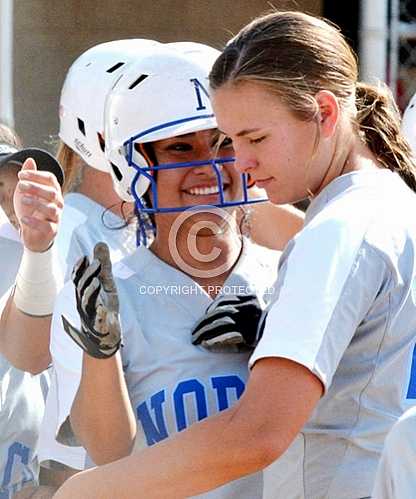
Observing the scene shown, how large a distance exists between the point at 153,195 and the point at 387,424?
2.86 feet

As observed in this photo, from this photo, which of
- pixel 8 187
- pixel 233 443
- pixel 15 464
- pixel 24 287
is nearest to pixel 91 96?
pixel 8 187

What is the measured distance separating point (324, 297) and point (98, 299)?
0.43 meters

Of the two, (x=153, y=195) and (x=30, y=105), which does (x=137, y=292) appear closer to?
(x=153, y=195)

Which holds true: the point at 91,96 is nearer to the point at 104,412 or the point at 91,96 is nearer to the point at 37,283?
the point at 37,283

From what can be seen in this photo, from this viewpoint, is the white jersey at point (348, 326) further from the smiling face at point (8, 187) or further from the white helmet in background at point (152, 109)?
the smiling face at point (8, 187)

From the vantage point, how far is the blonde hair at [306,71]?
2.11 metres

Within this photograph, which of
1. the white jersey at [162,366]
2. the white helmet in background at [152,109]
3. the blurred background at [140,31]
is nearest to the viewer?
the white jersey at [162,366]

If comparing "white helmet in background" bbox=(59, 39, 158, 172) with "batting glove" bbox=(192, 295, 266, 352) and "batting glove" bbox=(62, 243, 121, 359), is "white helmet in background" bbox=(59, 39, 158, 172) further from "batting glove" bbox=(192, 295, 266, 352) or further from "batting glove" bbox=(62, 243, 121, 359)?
"batting glove" bbox=(62, 243, 121, 359)

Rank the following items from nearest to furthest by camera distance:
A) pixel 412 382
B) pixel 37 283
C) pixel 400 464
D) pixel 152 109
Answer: pixel 400 464
pixel 412 382
pixel 152 109
pixel 37 283

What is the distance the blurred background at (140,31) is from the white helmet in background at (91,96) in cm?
195

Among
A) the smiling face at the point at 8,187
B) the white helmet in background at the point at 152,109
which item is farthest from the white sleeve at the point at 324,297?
the smiling face at the point at 8,187

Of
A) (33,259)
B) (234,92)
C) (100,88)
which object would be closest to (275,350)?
(234,92)

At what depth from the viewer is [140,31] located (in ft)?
21.3

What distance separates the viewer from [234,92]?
217cm
